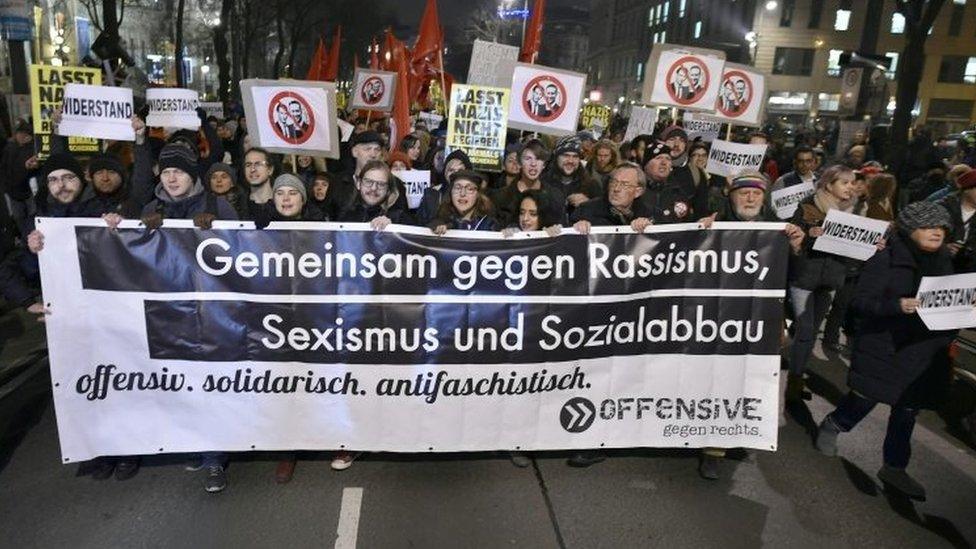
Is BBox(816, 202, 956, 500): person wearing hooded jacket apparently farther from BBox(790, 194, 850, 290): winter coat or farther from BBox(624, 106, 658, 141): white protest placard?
BBox(624, 106, 658, 141): white protest placard

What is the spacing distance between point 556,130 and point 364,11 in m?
51.0

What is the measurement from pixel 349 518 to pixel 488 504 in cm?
77

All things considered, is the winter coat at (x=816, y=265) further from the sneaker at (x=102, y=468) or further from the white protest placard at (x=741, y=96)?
the sneaker at (x=102, y=468)

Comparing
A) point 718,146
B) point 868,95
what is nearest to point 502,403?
point 718,146

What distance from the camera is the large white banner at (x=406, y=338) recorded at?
404cm

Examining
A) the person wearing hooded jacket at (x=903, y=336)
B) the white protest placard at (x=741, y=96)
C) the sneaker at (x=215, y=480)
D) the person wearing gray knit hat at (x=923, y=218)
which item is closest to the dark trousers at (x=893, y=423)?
the person wearing hooded jacket at (x=903, y=336)

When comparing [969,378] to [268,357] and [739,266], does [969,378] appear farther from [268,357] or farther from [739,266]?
[268,357]

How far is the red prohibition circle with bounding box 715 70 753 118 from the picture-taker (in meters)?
7.42

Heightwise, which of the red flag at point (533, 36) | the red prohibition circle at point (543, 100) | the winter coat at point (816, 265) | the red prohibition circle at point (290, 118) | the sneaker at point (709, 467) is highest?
the red flag at point (533, 36)

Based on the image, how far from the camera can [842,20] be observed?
187 ft

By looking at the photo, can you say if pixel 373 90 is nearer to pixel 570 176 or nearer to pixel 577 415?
pixel 570 176

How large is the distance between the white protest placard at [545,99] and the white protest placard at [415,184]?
0.98 m

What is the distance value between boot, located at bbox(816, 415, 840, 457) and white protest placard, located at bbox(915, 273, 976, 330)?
1139mm

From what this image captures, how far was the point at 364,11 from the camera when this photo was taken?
176ft
